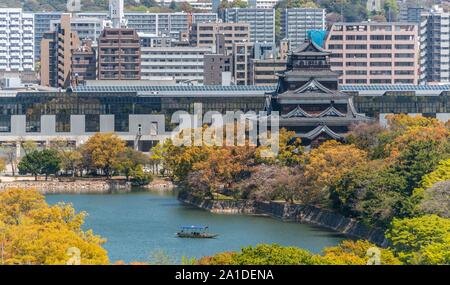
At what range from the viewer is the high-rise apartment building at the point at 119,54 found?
3637 inches

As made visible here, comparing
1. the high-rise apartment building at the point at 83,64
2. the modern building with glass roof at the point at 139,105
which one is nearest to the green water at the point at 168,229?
the modern building with glass roof at the point at 139,105

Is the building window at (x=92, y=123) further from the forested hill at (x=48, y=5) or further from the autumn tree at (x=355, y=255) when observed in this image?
the forested hill at (x=48, y=5)

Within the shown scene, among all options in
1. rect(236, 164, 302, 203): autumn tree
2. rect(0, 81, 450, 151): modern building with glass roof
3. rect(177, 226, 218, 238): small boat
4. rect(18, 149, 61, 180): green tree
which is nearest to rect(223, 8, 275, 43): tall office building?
rect(0, 81, 450, 151): modern building with glass roof

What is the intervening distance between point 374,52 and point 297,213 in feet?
157

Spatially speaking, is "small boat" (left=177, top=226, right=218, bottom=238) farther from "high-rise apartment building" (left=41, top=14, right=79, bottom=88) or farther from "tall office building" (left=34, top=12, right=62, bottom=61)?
"tall office building" (left=34, top=12, right=62, bottom=61)

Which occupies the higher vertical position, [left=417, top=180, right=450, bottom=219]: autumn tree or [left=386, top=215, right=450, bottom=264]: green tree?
[left=417, top=180, right=450, bottom=219]: autumn tree

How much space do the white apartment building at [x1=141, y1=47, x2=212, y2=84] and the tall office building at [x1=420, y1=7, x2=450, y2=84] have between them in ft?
52.7

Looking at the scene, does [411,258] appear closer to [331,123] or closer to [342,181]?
[342,181]

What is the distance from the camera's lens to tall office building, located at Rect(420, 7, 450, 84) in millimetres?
103438

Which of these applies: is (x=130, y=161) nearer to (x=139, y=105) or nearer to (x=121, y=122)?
(x=121, y=122)

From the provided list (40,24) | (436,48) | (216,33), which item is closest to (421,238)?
(436,48)

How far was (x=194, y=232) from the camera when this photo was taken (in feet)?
131

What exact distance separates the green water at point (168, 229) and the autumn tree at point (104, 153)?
815 cm
